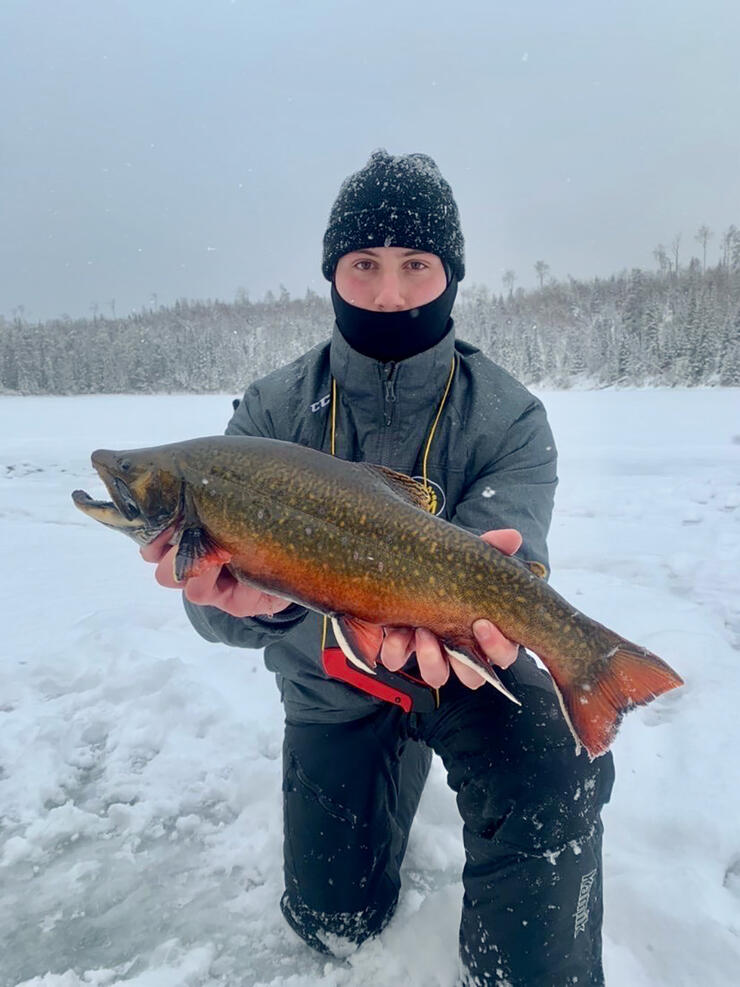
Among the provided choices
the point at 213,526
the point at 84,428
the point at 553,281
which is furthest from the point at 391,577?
the point at 553,281

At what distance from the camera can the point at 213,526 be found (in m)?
2.15

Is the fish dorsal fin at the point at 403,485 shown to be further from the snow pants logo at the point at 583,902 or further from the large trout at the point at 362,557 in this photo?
the snow pants logo at the point at 583,902

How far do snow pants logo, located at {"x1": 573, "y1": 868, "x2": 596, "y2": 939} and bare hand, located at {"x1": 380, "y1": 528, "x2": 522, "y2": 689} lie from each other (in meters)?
0.75

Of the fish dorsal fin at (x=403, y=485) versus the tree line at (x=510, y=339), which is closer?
the fish dorsal fin at (x=403, y=485)

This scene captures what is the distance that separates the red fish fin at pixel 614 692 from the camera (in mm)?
1829

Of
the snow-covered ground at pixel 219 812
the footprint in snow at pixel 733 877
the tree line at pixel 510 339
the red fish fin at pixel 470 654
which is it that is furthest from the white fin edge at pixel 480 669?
the tree line at pixel 510 339

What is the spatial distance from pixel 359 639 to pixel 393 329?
1.47 meters

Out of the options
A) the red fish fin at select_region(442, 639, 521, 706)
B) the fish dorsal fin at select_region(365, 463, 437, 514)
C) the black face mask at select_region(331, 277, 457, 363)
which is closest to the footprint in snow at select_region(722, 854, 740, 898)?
the red fish fin at select_region(442, 639, 521, 706)

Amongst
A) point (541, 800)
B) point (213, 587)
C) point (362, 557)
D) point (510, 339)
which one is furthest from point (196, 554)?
point (510, 339)

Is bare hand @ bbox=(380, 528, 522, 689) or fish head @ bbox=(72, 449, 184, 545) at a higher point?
fish head @ bbox=(72, 449, 184, 545)

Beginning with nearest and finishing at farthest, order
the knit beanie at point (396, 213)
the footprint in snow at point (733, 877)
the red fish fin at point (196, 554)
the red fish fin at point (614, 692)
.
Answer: the red fish fin at point (614, 692)
the red fish fin at point (196, 554)
the footprint in snow at point (733, 877)
the knit beanie at point (396, 213)

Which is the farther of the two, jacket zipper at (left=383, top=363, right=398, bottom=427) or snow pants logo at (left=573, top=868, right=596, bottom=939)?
jacket zipper at (left=383, top=363, right=398, bottom=427)

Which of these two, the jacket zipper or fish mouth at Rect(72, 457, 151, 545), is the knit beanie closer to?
the jacket zipper

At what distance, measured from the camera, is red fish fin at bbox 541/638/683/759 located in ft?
6.00
